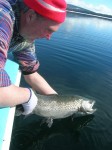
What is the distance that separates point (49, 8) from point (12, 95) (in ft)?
3.88

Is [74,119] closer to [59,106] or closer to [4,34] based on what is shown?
[59,106]

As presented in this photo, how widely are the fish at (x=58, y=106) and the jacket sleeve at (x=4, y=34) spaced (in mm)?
2291

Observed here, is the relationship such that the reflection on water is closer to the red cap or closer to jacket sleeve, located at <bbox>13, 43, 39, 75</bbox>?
jacket sleeve, located at <bbox>13, 43, 39, 75</bbox>

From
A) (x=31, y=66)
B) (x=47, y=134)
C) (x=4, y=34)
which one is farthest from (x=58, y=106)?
(x=4, y=34)

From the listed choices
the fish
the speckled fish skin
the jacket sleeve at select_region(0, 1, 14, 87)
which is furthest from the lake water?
the jacket sleeve at select_region(0, 1, 14, 87)

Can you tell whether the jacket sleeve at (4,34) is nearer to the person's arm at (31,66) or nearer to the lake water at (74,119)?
the person's arm at (31,66)

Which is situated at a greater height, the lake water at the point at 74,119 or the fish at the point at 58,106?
the fish at the point at 58,106

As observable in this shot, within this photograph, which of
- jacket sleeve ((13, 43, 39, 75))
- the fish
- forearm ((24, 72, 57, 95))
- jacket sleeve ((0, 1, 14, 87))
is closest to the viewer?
jacket sleeve ((0, 1, 14, 87))

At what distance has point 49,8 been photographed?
3301mm

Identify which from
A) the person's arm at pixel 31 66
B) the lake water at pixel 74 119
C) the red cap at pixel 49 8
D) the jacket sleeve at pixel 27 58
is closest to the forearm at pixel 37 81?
the person's arm at pixel 31 66

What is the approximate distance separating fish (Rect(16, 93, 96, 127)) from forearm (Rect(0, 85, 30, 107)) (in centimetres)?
176

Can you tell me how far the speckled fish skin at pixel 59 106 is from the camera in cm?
565

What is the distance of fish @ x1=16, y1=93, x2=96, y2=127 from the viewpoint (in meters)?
5.63

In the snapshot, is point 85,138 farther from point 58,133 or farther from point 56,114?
point 56,114
